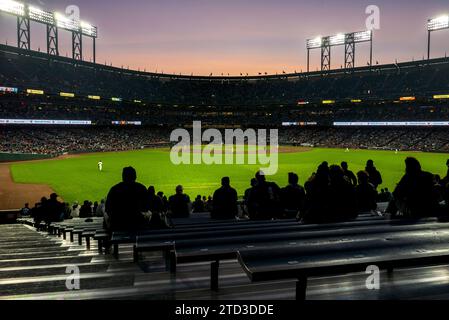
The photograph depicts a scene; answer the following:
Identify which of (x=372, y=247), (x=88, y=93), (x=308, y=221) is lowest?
(x=308, y=221)

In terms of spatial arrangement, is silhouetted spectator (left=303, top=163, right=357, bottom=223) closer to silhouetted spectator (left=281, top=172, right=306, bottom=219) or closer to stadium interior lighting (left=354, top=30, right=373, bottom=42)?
silhouetted spectator (left=281, top=172, right=306, bottom=219)

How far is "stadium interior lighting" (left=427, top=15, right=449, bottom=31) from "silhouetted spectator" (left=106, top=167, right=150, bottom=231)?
291ft

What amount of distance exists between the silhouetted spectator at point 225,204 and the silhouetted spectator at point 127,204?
325 cm

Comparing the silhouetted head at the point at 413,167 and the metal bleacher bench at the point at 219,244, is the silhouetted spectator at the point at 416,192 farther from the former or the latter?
the metal bleacher bench at the point at 219,244

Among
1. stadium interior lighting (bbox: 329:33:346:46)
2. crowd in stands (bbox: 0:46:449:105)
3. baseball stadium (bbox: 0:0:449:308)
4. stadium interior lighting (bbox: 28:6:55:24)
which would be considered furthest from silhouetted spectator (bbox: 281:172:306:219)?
stadium interior lighting (bbox: 329:33:346:46)

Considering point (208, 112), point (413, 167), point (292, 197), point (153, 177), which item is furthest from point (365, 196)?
point (208, 112)

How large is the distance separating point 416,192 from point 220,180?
27693mm

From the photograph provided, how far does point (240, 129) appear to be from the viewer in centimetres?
10875

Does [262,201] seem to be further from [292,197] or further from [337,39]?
[337,39]

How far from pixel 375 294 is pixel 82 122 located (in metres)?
85.4

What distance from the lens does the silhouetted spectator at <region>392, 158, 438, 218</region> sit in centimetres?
563
